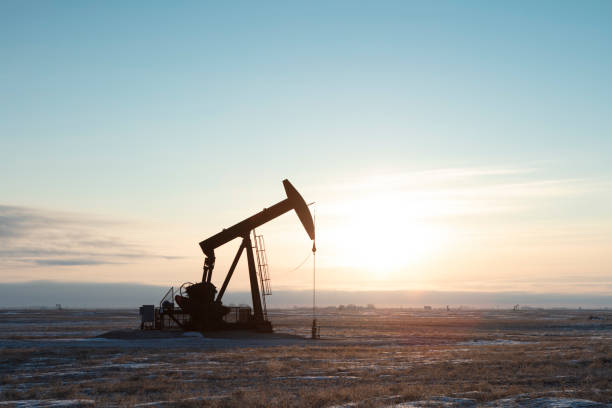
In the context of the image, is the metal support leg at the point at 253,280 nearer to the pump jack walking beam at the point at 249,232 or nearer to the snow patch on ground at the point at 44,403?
the pump jack walking beam at the point at 249,232

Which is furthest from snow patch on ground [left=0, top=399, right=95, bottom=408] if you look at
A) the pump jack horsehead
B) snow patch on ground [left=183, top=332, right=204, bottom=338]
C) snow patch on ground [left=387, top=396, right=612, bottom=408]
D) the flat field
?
the pump jack horsehead

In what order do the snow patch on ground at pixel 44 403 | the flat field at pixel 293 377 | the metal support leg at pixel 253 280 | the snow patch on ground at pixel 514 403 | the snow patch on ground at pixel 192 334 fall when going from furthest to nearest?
1. the metal support leg at pixel 253 280
2. the snow patch on ground at pixel 192 334
3. the flat field at pixel 293 377
4. the snow patch on ground at pixel 44 403
5. the snow patch on ground at pixel 514 403

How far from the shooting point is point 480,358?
856 inches

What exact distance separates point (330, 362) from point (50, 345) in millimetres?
14221

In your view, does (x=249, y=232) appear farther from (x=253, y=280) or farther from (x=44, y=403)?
(x=44, y=403)

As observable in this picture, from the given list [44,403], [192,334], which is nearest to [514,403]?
[44,403]

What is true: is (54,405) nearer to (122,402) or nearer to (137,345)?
(122,402)

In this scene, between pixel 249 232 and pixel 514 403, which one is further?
pixel 249 232

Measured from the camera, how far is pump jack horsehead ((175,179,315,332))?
3312 cm

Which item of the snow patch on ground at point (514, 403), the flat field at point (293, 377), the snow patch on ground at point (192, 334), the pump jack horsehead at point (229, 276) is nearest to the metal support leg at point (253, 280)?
the pump jack horsehead at point (229, 276)

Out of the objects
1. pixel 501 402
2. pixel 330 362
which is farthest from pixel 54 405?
pixel 330 362

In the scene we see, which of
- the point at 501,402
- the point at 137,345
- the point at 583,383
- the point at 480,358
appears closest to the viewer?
the point at 501,402

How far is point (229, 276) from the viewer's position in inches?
1326

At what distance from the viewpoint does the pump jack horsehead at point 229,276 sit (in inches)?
1304
